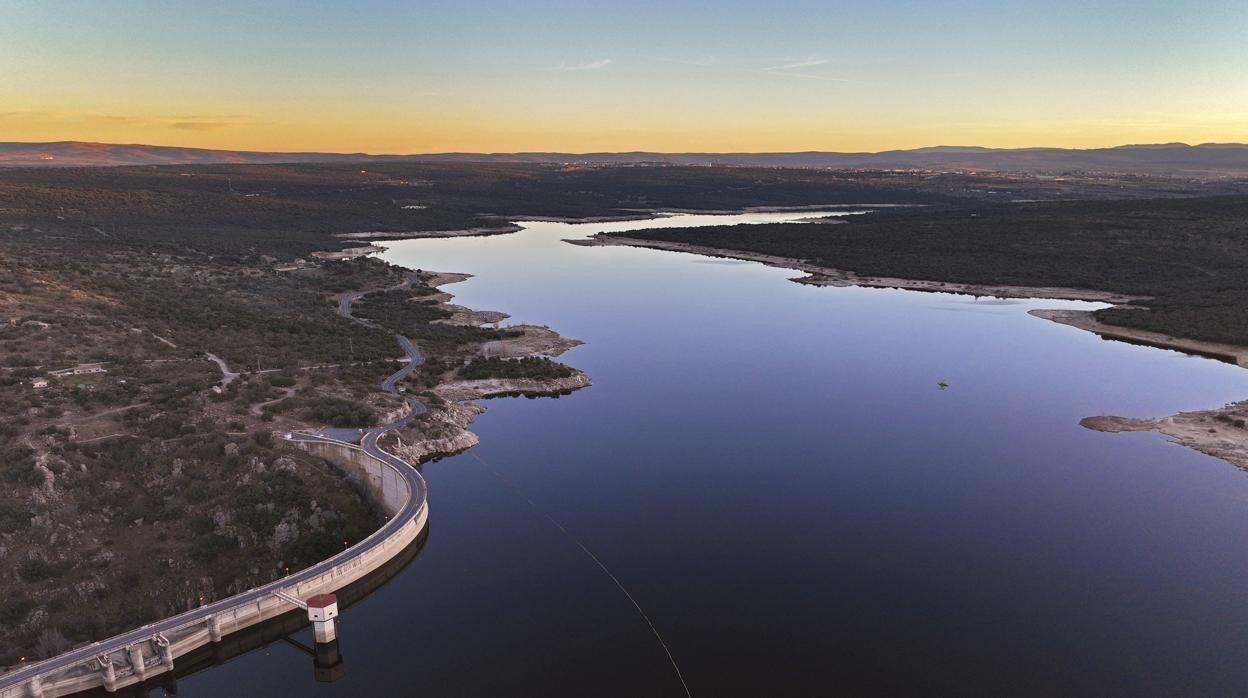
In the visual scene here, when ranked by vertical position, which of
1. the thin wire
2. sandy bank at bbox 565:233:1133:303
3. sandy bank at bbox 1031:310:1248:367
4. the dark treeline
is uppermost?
the dark treeline

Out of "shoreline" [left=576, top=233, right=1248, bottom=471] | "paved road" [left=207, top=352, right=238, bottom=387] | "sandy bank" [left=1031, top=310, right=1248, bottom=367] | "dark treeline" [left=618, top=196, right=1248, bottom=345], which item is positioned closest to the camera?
"shoreline" [left=576, top=233, right=1248, bottom=471]

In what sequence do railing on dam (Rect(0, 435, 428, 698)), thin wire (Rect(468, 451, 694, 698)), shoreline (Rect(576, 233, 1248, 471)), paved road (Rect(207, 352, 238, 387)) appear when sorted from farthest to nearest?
paved road (Rect(207, 352, 238, 387)) < shoreline (Rect(576, 233, 1248, 471)) < thin wire (Rect(468, 451, 694, 698)) < railing on dam (Rect(0, 435, 428, 698))

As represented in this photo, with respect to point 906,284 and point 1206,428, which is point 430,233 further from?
point 1206,428

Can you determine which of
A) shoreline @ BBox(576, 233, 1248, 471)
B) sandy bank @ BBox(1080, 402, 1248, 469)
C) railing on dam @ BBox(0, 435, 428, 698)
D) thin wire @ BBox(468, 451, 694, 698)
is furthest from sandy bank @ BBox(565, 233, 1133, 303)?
railing on dam @ BBox(0, 435, 428, 698)

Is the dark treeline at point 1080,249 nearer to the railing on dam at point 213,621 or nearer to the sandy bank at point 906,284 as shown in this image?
the sandy bank at point 906,284

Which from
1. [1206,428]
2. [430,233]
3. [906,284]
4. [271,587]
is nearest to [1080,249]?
[906,284]

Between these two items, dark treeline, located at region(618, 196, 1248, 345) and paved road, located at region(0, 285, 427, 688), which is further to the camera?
dark treeline, located at region(618, 196, 1248, 345)

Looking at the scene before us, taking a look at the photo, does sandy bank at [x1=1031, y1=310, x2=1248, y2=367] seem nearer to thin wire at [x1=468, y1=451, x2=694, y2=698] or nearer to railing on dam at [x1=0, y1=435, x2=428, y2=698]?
thin wire at [x1=468, y1=451, x2=694, y2=698]
